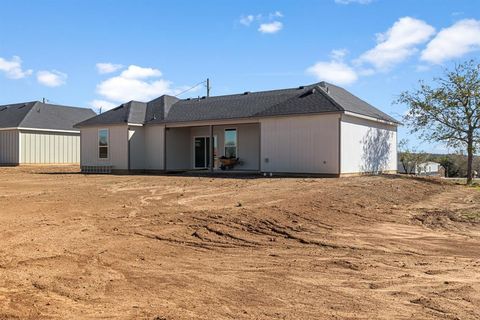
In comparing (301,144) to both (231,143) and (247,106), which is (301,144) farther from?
(231,143)

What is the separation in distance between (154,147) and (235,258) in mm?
19416

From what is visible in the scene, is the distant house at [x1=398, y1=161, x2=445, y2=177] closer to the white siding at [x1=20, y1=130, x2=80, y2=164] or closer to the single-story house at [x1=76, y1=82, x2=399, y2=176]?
the single-story house at [x1=76, y1=82, x2=399, y2=176]

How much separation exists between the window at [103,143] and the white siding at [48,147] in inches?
348

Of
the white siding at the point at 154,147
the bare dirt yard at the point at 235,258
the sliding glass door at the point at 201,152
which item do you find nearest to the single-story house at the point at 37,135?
the white siding at the point at 154,147

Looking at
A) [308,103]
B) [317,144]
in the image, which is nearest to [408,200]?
[317,144]

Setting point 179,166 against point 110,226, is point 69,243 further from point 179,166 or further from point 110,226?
point 179,166

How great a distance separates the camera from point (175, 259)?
21.0 ft

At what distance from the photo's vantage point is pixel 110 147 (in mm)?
25703

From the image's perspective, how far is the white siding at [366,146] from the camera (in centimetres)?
1972

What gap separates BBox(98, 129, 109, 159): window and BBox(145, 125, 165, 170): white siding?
2.34m

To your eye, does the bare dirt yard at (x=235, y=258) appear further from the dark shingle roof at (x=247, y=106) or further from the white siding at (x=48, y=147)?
the white siding at (x=48, y=147)

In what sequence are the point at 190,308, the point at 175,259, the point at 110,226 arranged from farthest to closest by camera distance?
the point at 110,226 < the point at 175,259 < the point at 190,308

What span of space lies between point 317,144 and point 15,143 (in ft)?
74.2

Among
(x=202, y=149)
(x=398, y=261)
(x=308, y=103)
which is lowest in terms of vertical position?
(x=398, y=261)
